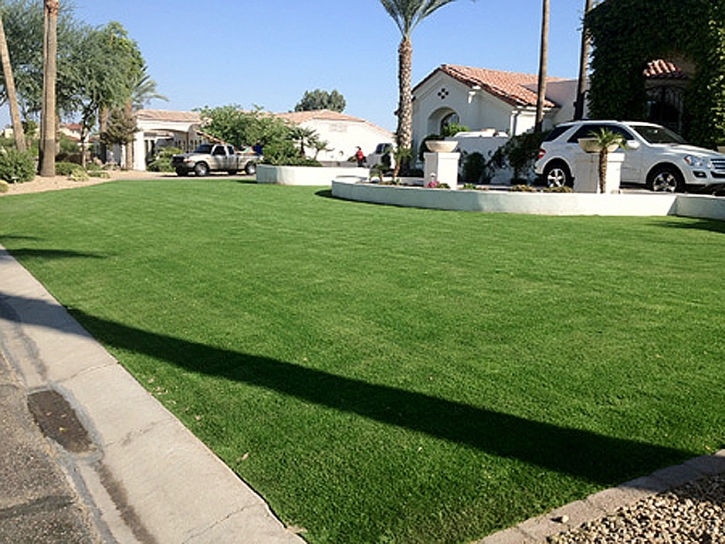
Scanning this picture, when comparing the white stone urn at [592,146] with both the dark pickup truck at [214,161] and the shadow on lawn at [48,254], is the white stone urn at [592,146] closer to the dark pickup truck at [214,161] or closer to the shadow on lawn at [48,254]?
the shadow on lawn at [48,254]

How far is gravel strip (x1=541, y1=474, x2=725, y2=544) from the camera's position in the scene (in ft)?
8.82

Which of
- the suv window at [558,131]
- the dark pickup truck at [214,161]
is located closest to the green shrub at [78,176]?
the dark pickup truck at [214,161]

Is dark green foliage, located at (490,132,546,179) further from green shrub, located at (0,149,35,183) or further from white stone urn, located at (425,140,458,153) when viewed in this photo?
green shrub, located at (0,149,35,183)

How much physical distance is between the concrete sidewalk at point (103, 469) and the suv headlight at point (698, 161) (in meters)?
13.5


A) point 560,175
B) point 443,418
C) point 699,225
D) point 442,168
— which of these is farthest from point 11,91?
point 443,418

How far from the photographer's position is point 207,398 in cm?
433

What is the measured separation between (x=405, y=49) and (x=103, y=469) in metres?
26.7

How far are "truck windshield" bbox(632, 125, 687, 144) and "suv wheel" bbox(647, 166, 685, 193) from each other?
0.88 meters

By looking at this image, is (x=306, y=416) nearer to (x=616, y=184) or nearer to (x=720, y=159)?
(x=616, y=184)

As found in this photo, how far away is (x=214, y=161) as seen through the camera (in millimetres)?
35844

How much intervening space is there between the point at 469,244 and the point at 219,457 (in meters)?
6.77

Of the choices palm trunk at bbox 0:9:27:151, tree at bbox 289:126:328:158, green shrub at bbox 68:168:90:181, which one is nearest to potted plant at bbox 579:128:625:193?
green shrub at bbox 68:168:90:181

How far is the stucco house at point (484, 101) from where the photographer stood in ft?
98.5

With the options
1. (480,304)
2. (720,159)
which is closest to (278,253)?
(480,304)
